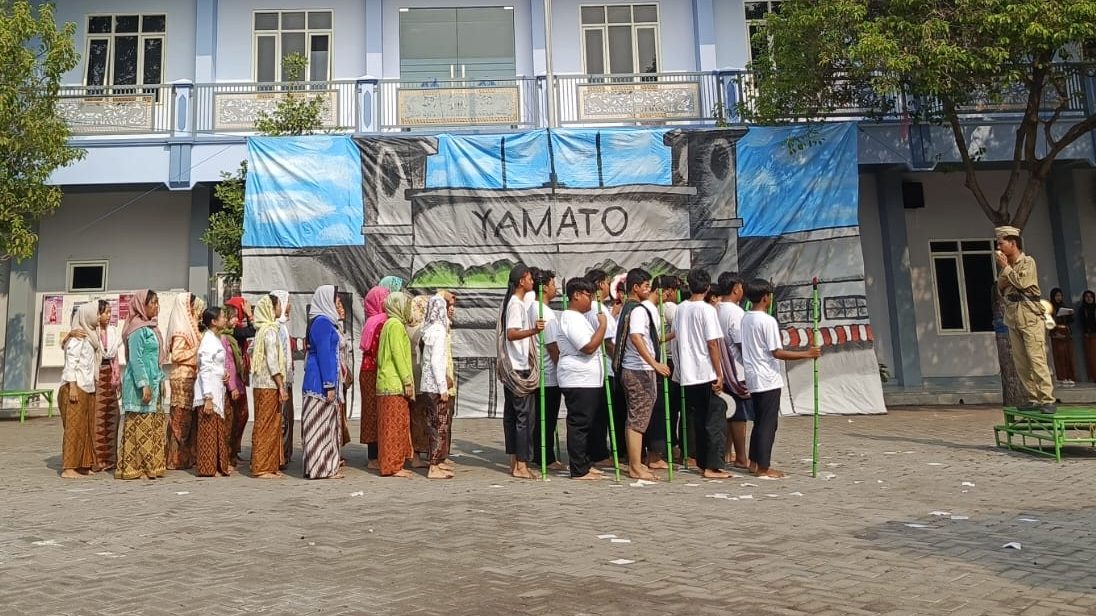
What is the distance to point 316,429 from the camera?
6926mm

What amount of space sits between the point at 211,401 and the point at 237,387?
52 centimetres

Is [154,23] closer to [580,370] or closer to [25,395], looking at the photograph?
[25,395]

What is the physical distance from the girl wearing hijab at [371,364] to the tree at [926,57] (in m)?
6.44

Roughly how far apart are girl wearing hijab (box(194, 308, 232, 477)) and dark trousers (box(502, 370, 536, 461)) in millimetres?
2405

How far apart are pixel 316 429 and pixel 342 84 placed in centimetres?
865

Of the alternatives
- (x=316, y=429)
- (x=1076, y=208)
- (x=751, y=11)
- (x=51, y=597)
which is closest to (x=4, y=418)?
(x=316, y=429)

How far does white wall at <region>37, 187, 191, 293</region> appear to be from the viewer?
15039 millimetres

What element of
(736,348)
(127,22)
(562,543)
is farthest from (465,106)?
(562,543)

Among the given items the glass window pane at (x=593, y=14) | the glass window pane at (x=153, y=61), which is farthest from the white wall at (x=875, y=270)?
the glass window pane at (x=153, y=61)

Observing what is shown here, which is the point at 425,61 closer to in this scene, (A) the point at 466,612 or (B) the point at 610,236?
(B) the point at 610,236

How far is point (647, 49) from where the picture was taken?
1545 centimetres

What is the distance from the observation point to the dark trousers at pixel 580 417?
656 cm

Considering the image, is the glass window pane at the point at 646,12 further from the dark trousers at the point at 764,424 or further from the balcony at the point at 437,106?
the dark trousers at the point at 764,424

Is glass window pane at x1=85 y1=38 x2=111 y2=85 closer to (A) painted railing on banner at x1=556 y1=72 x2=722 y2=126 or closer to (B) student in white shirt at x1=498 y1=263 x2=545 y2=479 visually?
(A) painted railing on banner at x1=556 y1=72 x2=722 y2=126
